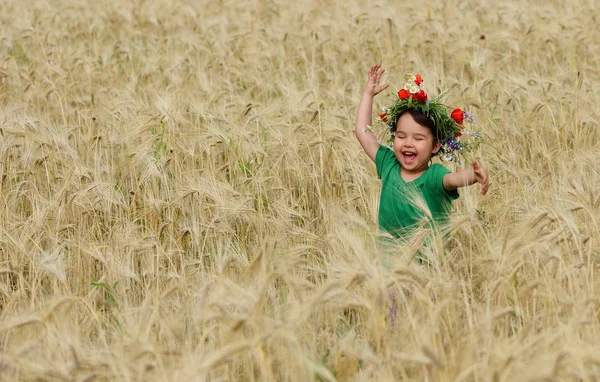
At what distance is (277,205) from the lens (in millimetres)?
3828

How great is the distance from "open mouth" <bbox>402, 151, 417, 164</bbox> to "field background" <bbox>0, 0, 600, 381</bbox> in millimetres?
337

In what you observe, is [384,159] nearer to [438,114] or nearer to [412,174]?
[412,174]

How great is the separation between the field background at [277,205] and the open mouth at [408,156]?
337 millimetres

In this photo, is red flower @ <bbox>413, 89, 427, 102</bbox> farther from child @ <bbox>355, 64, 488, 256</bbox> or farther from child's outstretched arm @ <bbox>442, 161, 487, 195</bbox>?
child's outstretched arm @ <bbox>442, 161, 487, 195</bbox>

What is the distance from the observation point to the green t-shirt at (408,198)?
3.33m

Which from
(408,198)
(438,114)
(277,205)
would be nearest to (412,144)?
(438,114)

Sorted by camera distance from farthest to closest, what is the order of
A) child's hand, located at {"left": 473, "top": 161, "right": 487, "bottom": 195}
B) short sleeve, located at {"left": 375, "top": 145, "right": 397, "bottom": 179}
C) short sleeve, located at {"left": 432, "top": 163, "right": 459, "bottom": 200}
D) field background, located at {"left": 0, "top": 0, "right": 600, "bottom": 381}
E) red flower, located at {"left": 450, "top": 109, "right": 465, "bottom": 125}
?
short sleeve, located at {"left": 375, "top": 145, "right": 397, "bottom": 179} < red flower, located at {"left": 450, "top": 109, "right": 465, "bottom": 125} < short sleeve, located at {"left": 432, "top": 163, "right": 459, "bottom": 200} < child's hand, located at {"left": 473, "top": 161, "right": 487, "bottom": 195} < field background, located at {"left": 0, "top": 0, "right": 600, "bottom": 381}

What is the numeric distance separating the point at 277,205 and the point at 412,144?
0.75 m

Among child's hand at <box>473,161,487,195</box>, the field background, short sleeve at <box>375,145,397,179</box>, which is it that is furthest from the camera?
short sleeve at <box>375,145,397,179</box>

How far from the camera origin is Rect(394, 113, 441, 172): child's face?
3.44 meters

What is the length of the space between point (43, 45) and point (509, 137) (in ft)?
13.3

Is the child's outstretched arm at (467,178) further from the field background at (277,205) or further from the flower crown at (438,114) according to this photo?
the flower crown at (438,114)

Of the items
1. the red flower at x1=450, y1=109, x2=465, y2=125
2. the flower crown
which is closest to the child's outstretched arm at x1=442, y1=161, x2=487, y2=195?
the flower crown

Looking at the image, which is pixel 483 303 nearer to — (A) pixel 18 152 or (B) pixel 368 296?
(B) pixel 368 296
